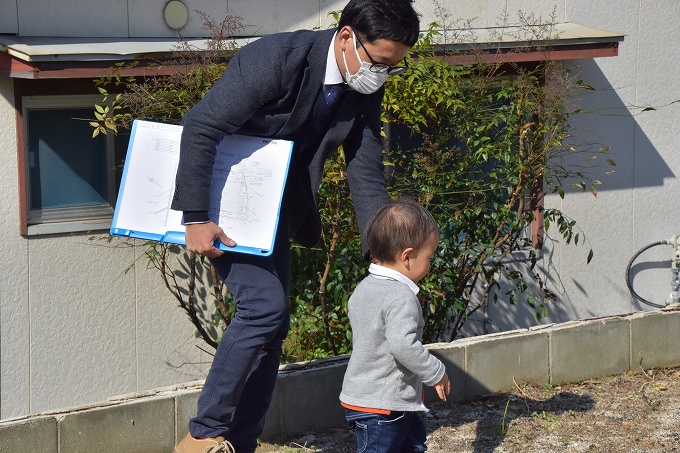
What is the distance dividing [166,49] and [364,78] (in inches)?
73.7

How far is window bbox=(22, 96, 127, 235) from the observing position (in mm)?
5516

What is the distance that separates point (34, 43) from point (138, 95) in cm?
61

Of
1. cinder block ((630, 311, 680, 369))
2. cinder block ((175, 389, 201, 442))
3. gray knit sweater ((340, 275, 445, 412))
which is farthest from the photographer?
cinder block ((630, 311, 680, 369))

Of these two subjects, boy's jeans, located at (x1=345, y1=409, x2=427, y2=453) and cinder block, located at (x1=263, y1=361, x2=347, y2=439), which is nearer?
boy's jeans, located at (x1=345, y1=409, x2=427, y2=453)

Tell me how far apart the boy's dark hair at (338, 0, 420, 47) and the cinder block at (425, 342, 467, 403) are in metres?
2.20

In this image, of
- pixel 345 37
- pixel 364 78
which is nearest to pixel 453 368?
pixel 364 78

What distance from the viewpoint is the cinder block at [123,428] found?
436cm

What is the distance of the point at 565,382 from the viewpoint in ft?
19.5

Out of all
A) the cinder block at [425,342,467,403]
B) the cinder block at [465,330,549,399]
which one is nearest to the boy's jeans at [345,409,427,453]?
the cinder block at [425,342,467,403]

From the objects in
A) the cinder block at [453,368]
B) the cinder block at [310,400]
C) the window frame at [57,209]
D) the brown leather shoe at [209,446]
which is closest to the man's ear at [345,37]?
the brown leather shoe at [209,446]

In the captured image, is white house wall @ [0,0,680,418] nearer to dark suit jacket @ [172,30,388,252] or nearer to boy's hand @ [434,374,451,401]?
dark suit jacket @ [172,30,388,252]

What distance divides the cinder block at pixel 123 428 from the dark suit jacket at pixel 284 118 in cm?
112

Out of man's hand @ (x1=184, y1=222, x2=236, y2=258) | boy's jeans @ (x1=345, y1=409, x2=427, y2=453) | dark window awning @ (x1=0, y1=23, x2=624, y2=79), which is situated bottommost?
boy's jeans @ (x1=345, y1=409, x2=427, y2=453)

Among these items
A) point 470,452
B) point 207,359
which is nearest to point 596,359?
point 470,452
